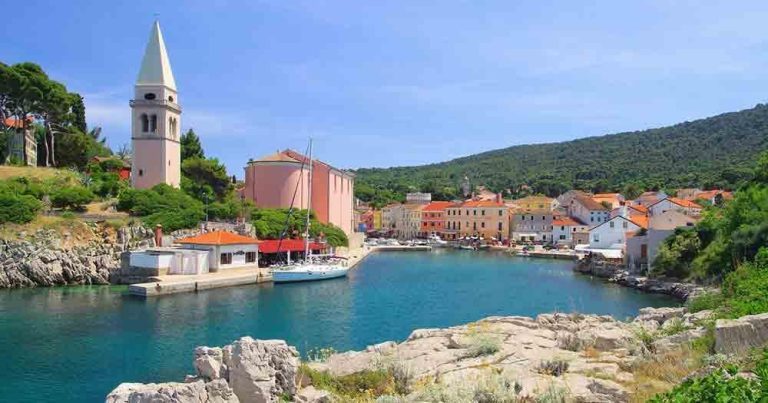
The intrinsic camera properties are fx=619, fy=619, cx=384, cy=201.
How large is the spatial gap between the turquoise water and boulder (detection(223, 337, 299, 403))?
6.74m

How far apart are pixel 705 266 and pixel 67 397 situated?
2963 centimetres

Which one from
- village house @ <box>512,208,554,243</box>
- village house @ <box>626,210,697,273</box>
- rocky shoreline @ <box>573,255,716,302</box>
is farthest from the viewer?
village house @ <box>512,208,554,243</box>

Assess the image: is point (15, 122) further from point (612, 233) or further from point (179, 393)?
point (612, 233)

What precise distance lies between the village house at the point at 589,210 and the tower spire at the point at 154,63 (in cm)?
5235

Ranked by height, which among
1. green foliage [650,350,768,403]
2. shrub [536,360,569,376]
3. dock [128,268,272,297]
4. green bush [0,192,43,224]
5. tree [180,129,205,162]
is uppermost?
tree [180,129,205,162]

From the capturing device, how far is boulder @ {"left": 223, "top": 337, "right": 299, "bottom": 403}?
9.49m

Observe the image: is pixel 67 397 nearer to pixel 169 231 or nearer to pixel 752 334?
pixel 752 334

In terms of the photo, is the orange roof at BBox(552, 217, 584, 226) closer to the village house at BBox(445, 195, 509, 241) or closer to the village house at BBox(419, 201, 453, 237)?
the village house at BBox(445, 195, 509, 241)

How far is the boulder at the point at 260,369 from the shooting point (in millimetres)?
9492

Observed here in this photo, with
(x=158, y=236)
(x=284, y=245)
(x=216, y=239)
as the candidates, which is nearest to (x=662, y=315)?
(x=216, y=239)

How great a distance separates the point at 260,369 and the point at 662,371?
6.14 meters

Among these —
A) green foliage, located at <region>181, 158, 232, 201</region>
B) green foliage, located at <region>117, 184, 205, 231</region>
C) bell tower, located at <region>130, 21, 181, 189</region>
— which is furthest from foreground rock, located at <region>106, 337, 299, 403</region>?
green foliage, located at <region>181, 158, 232, 201</region>

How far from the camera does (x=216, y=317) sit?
25.3 metres

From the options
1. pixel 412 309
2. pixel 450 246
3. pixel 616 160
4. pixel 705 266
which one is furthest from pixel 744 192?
pixel 616 160
